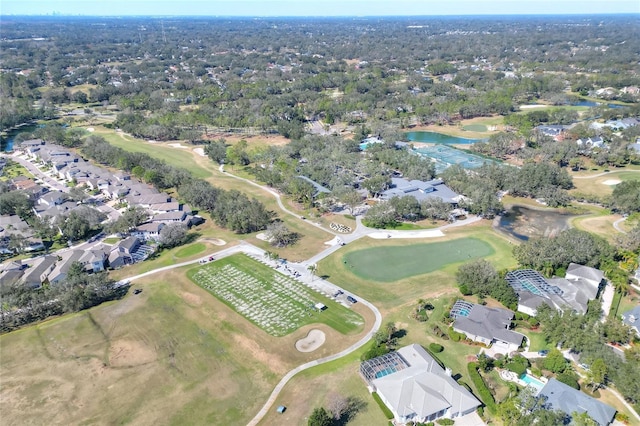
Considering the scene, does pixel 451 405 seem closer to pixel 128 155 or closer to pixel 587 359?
pixel 587 359

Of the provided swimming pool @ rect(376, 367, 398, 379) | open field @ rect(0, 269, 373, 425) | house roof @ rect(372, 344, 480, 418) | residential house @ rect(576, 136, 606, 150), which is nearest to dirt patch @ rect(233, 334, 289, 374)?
open field @ rect(0, 269, 373, 425)

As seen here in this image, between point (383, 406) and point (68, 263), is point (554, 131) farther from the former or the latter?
point (68, 263)

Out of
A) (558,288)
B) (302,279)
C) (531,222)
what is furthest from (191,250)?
(531,222)

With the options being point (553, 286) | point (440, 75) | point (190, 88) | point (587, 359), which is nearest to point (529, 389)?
point (587, 359)

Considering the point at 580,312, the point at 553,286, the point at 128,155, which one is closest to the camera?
the point at 580,312

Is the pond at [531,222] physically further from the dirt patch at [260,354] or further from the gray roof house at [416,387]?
the dirt patch at [260,354]

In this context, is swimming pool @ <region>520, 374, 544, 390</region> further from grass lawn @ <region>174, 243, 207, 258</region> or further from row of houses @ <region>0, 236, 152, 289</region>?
row of houses @ <region>0, 236, 152, 289</region>

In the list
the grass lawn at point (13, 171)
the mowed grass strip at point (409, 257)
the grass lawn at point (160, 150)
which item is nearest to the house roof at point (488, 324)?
the mowed grass strip at point (409, 257)
